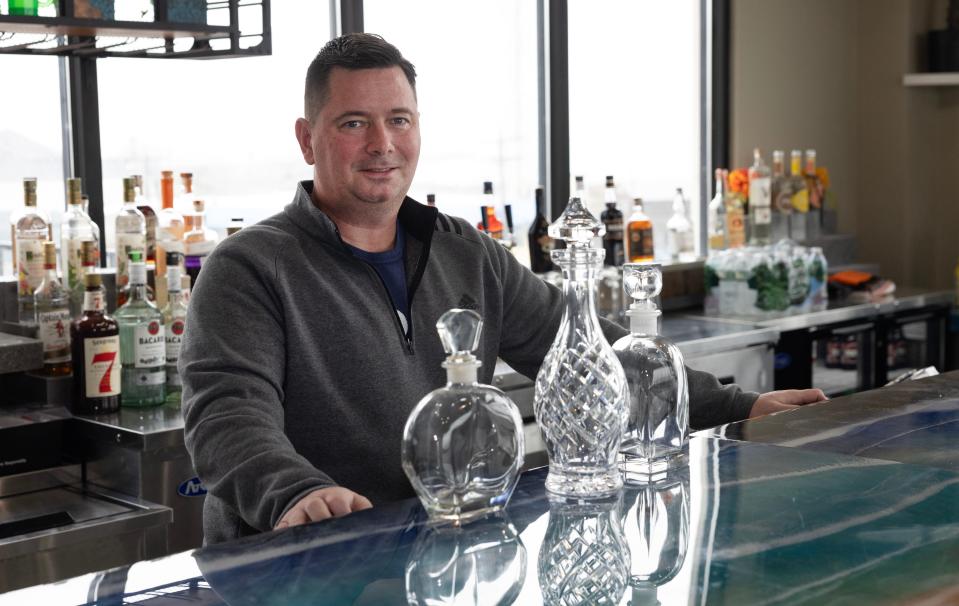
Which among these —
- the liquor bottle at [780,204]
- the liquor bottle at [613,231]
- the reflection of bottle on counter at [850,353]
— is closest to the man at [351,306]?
the liquor bottle at [613,231]

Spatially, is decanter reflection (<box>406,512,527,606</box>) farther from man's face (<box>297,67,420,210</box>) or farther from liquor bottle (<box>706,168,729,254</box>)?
liquor bottle (<box>706,168,729,254</box>)

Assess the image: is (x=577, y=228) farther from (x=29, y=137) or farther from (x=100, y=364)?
(x=29, y=137)

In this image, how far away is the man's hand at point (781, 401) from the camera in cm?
186

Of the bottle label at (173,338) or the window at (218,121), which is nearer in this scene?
the bottle label at (173,338)

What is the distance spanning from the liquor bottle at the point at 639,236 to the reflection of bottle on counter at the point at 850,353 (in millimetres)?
811

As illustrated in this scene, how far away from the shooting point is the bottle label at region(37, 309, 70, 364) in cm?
277

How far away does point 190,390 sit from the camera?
1.70 meters

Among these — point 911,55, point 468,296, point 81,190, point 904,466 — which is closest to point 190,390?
point 468,296

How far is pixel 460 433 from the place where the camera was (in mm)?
1152

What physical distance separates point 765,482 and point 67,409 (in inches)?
72.1

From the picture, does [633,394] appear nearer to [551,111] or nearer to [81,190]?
[81,190]

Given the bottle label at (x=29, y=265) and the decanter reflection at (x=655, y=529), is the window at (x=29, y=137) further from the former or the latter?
the decanter reflection at (x=655, y=529)

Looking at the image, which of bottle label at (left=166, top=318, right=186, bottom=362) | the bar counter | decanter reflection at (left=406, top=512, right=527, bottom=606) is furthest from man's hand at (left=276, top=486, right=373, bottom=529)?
bottle label at (left=166, top=318, right=186, bottom=362)

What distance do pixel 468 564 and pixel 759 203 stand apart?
3794 mm
